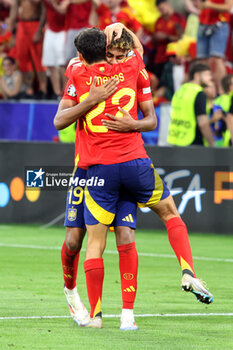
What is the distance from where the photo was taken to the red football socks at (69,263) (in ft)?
22.9

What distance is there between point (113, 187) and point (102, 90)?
70 centimetres

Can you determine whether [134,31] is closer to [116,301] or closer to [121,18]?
[121,18]

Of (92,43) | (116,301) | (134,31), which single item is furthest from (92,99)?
(134,31)

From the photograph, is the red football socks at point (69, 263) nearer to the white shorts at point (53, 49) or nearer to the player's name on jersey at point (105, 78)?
the player's name on jersey at point (105, 78)

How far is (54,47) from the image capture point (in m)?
17.7

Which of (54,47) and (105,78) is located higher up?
(105,78)

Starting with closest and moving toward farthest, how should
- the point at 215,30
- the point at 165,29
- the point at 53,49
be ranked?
the point at 215,30
the point at 165,29
the point at 53,49

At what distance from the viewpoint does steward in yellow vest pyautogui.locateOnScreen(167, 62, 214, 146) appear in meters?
13.5

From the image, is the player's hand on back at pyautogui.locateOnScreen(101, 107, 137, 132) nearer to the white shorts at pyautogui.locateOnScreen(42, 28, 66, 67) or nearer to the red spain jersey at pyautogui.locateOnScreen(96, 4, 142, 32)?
the red spain jersey at pyautogui.locateOnScreen(96, 4, 142, 32)

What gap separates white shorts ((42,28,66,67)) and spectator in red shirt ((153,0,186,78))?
1.82 metres

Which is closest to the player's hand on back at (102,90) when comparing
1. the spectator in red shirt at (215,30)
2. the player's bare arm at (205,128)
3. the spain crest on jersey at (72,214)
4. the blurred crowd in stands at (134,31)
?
the spain crest on jersey at (72,214)

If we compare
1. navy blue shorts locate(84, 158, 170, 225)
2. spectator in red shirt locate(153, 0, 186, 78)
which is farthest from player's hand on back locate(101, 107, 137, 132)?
spectator in red shirt locate(153, 0, 186, 78)

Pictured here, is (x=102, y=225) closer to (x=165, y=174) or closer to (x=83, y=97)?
(x=83, y=97)

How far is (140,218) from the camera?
14266 mm
